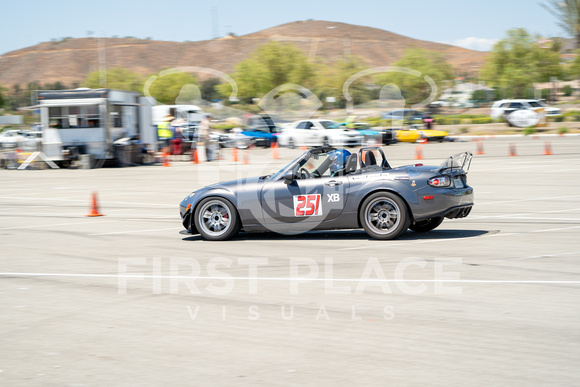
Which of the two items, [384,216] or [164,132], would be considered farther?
[164,132]

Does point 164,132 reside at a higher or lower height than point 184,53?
lower

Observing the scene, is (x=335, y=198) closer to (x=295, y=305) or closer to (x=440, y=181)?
(x=440, y=181)

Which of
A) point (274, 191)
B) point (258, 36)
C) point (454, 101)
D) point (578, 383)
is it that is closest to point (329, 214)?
point (274, 191)

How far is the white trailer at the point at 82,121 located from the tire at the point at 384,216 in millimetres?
20087

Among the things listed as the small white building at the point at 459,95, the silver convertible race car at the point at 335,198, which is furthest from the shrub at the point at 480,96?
the silver convertible race car at the point at 335,198

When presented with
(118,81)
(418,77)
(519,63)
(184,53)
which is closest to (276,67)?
(418,77)

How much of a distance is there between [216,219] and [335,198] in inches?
76.2

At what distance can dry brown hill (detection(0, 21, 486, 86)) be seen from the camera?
155250mm

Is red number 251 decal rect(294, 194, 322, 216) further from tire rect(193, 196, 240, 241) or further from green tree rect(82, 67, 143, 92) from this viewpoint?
green tree rect(82, 67, 143, 92)

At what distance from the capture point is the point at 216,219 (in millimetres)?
10367

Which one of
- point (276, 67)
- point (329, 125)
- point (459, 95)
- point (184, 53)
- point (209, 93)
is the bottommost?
point (329, 125)

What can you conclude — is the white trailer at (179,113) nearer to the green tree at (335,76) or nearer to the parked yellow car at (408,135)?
the green tree at (335,76)

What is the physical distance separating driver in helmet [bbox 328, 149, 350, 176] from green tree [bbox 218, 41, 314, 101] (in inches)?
1649

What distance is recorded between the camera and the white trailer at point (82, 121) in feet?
90.5
